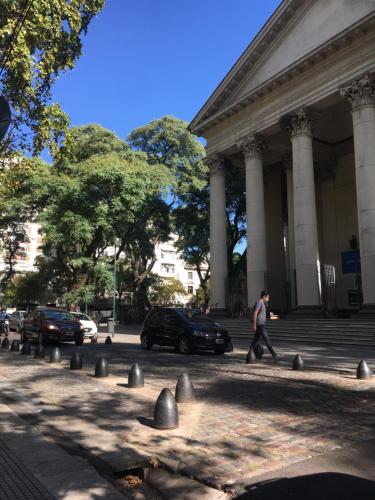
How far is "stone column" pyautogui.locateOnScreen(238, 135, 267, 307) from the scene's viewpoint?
2789 cm

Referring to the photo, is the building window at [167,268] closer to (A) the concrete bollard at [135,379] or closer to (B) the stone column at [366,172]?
(B) the stone column at [366,172]

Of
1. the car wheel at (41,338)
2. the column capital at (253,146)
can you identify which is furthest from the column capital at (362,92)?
the car wheel at (41,338)

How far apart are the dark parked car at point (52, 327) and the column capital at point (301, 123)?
1610 cm

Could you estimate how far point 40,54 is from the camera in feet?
53.8

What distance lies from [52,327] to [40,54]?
10913mm

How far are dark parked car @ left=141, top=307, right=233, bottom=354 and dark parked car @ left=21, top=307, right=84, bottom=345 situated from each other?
155 inches

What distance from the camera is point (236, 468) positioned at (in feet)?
15.4

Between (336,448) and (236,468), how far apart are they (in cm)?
139

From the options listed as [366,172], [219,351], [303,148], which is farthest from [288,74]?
[219,351]

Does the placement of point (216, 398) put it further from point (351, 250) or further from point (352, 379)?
point (351, 250)

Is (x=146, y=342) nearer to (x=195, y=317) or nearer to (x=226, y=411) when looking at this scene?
(x=195, y=317)

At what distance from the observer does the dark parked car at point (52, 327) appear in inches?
770

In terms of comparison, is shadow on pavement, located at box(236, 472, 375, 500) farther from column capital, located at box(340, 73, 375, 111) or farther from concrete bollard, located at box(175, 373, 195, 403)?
column capital, located at box(340, 73, 375, 111)

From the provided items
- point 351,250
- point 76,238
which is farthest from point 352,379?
point 76,238
